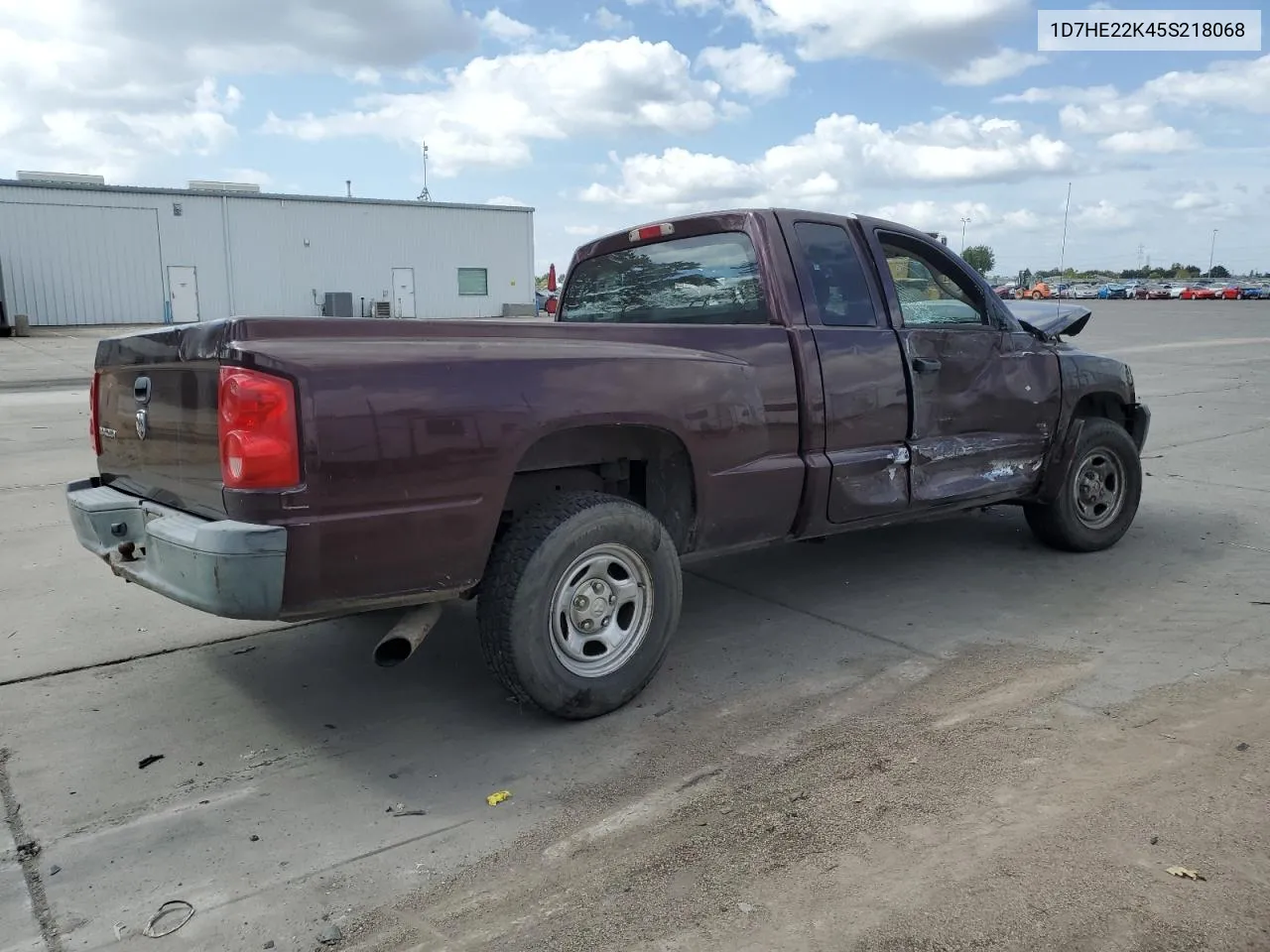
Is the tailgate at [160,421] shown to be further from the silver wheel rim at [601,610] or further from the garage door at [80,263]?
the garage door at [80,263]

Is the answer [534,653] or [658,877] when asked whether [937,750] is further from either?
[534,653]

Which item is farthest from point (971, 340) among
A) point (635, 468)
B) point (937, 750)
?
point (937, 750)

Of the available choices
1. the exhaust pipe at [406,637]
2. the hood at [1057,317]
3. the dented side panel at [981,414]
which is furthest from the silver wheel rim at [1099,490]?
the exhaust pipe at [406,637]

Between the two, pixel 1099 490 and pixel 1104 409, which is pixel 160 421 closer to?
pixel 1099 490

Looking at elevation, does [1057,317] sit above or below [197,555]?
above

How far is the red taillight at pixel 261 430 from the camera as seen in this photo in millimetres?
2977

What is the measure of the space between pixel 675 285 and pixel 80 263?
107 feet

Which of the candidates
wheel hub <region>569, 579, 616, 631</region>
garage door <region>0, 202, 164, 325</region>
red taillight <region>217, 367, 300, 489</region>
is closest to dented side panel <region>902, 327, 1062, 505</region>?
wheel hub <region>569, 579, 616, 631</region>

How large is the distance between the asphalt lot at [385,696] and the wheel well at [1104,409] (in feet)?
2.70

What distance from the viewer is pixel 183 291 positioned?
33.2 meters

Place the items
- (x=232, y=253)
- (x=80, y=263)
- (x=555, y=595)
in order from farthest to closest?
(x=232, y=253)
(x=80, y=263)
(x=555, y=595)

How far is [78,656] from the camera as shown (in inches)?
176

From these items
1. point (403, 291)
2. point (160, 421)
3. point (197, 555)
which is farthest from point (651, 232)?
point (403, 291)

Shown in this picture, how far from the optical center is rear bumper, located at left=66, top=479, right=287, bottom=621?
9.83 feet
